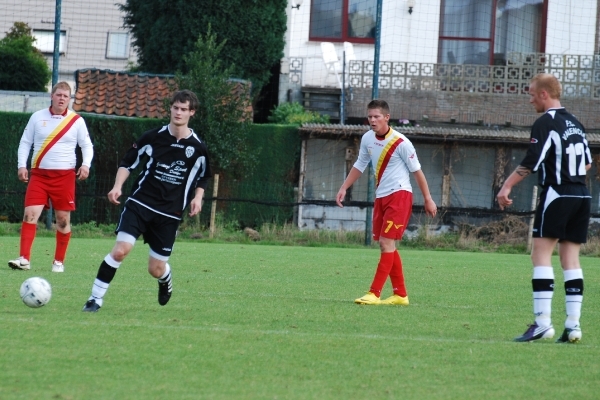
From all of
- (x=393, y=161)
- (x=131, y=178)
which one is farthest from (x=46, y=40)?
(x=393, y=161)

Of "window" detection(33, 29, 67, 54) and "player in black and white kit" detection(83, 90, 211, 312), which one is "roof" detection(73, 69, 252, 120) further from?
"player in black and white kit" detection(83, 90, 211, 312)

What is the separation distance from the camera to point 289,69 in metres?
29.9

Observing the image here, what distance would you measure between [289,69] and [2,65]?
36.8 ft

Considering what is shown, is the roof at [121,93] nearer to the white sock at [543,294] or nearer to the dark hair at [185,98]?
the dark hair at [185,98]

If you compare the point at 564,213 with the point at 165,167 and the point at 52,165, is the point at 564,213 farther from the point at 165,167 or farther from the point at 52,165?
the point at 52,165

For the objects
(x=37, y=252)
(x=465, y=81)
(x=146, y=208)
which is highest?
(x=465, y=81)

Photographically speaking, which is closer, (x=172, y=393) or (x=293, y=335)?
(x=172, y=393)

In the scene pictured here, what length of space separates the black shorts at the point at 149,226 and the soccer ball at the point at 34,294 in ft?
2.59

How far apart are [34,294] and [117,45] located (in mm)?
36910

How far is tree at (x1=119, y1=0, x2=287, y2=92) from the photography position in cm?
2844

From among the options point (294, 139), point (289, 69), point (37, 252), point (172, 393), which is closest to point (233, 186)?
point (294, 139)

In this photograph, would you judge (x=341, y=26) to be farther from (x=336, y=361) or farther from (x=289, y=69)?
(x=336, y=361)

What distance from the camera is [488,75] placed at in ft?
93.8

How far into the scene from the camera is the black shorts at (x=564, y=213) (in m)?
7.41
